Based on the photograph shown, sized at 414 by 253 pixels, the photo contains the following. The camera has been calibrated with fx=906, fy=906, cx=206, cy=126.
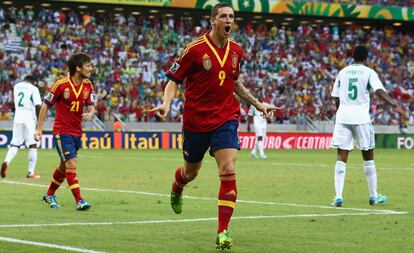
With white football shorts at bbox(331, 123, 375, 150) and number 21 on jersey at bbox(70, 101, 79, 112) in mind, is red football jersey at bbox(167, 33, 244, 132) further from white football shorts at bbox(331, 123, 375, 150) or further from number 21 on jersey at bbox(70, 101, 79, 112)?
white football shorts at bbox(331, 123, 375, 150)

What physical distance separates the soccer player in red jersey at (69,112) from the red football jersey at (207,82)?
4.34 m

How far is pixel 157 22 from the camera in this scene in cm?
5934

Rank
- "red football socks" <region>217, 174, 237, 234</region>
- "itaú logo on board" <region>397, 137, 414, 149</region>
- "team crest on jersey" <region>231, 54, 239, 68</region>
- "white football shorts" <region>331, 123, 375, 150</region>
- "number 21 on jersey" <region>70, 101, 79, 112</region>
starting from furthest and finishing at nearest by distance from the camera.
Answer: "itaú logo on board" <region>397, 137, 414, 149</region> → "white football shorts" <region>331, 123, 375, 150</region> → "number 21 on jersey" <region>70, 101, 79, 112</region> → "team crest on jersey" <region>231, 54, 239, 68</region> → "red football socks" <region>217, 174, 237, 234</region>

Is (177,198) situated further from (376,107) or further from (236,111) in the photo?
(376,107)

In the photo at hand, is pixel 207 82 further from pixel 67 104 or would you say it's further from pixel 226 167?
pixel 67 104

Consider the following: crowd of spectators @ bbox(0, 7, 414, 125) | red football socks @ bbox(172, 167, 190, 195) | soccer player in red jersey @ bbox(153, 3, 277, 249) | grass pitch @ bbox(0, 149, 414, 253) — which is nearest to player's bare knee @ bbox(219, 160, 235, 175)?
soccer player in red jersey @ bbox(153, 3, 277, 249)

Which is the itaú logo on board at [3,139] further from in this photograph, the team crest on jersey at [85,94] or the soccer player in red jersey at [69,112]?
the team crest on jersey at [85,94]

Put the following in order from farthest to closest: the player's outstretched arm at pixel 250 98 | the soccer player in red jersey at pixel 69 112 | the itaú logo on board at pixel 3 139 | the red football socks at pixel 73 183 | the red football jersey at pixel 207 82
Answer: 1. the itaú logo on board at pixel 3 139
2. the soccer player in red jersey at pixel 69 112
3. the red football socks at pixel 73 183
4. the player's outstretched arm at pixel 250 98
5. the red football jersey at pixel 207 82

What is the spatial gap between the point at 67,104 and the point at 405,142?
37820 mm

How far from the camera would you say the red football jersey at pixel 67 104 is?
14062mm

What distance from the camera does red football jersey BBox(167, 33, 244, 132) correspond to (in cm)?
976

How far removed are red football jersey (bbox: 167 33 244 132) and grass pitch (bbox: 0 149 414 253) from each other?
1.34 meters

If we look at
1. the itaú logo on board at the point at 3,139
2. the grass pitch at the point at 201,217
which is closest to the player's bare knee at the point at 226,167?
the grass pitch at the point at 201,217

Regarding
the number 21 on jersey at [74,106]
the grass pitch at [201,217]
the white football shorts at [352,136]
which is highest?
the number 21 on jersey at [74,106]
